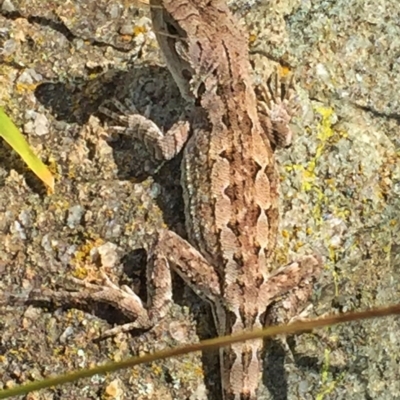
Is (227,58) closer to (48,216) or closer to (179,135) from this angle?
(179,135)

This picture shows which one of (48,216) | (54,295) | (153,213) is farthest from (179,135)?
(54,295)

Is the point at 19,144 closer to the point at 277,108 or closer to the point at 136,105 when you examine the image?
the point at 136,105

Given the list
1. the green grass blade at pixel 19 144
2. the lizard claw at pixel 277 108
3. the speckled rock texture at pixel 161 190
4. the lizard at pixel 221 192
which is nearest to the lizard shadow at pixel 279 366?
the speckled rock texture at pixel 161 190

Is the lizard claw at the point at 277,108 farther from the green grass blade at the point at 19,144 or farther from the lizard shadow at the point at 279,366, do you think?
the green grass blade at the point at 19,144

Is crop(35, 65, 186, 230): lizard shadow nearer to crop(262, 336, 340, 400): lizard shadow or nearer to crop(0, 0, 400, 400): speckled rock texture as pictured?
crop(0, 0, 400, 400): speckled rock texture

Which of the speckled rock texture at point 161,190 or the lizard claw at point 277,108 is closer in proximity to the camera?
the speckled rock texture at point 161,190

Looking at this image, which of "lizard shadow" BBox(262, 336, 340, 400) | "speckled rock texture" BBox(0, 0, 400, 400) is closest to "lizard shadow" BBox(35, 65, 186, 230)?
"speckled rock texture" BBox(0, 0, 400, 400)
